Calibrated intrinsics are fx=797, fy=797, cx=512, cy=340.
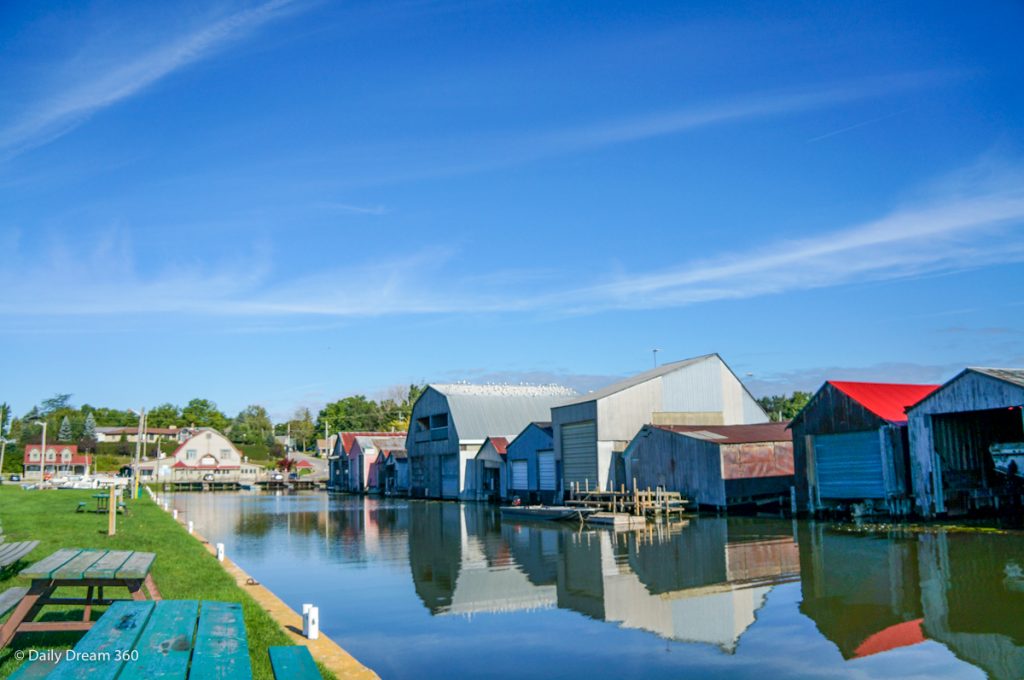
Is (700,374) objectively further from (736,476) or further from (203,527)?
(203,527)

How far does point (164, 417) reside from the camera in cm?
15125

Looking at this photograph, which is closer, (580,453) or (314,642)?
(314,642)

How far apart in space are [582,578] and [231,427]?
486 ft

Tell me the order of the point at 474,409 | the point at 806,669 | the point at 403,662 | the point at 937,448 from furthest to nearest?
the point at 474,409 < the point at 937,448 < the point at 403,662 < the point at 806,669

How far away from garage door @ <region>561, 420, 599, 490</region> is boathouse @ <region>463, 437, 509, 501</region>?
750cm

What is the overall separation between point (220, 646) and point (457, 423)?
52.3 meters

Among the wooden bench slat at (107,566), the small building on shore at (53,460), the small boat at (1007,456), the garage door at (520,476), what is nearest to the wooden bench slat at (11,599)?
the wooden bench slat at (107,566)

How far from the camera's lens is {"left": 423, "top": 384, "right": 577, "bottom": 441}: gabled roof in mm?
58531

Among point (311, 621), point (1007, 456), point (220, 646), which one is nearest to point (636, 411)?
point (1007, 456)

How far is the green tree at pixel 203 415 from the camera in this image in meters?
150

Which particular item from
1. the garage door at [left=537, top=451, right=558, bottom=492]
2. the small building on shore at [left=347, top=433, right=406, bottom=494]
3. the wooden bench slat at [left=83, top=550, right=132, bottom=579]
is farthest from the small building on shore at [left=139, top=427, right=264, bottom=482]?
the wooden bench slat at [left=83, top=550, right=132, bottom=579]

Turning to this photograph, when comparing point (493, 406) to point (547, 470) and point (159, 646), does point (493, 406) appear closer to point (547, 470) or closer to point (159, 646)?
point (547, 470)

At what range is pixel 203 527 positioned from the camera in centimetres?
3525

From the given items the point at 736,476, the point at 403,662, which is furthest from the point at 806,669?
the point at 736,476
